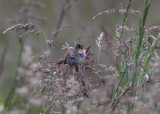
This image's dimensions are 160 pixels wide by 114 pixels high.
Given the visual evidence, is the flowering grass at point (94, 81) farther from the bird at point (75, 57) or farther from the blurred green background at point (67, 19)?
the blurred green background at point (67, 19)

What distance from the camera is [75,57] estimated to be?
200 centimetres

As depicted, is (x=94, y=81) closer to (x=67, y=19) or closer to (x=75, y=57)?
(x=75, y=57)

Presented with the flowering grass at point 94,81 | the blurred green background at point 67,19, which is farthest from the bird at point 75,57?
the blurred green background at point 67,19

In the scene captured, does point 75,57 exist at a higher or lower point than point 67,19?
lower

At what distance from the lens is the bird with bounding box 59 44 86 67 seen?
1.97 metres

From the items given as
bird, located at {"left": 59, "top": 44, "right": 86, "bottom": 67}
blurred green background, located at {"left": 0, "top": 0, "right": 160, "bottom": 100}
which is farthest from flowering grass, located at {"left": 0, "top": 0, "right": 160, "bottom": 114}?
blurred green background, located at {"left": 0, "top": 0, "right": 160, "bottom": 100}

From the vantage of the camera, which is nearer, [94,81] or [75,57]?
[94,81]

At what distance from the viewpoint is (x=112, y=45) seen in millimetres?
1847

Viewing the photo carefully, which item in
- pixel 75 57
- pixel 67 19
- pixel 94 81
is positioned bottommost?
pixel 94 81

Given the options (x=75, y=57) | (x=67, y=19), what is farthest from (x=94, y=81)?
(x=67, y=19)

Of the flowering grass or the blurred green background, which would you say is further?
the blurred green background

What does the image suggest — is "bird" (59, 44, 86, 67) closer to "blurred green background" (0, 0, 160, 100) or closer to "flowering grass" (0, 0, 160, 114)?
"flowering grass" (0, 0, 160, 114)

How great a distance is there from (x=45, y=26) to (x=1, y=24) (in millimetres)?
1021

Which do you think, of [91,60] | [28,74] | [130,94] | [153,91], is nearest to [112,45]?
[91,60]
